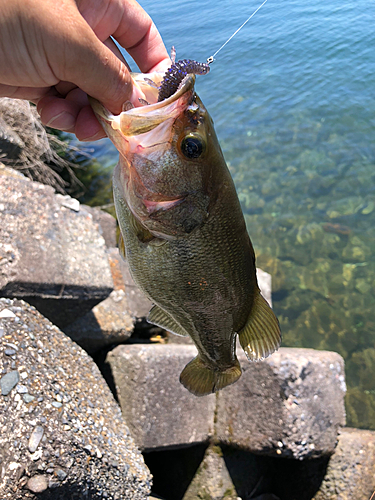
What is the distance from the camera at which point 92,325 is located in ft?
14.4

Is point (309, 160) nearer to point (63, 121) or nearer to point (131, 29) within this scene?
point (131, 29)

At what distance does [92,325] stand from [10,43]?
10.9 feet

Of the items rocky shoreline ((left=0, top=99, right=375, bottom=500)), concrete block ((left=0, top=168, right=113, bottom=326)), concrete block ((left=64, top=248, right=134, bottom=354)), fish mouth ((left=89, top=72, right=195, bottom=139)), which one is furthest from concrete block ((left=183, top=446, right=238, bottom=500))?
fish mouth ((left=89, top=72, right=195, bottom=139))

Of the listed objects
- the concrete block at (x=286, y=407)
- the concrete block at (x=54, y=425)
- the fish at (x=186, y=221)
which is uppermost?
the fish at (x=186, y=221)

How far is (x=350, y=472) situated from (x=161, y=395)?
2.13m

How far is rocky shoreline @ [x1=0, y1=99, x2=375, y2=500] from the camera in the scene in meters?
3.27

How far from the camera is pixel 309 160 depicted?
8.70 m

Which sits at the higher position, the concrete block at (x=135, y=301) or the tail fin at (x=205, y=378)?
the tail fin at (x=205, y=378)

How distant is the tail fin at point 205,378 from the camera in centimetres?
236

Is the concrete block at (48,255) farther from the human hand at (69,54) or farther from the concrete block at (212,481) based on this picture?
the concrete block at (212,481)

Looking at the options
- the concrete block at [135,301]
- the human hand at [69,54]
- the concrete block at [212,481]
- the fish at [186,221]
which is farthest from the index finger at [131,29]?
the concrete block at [212,481]

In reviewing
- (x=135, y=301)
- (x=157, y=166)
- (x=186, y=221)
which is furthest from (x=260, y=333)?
(x=135, y=301)

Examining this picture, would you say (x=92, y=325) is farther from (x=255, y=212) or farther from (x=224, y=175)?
(x=255, y=212)

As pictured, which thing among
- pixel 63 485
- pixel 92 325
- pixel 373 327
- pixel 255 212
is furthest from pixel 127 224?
pixel 255 212
